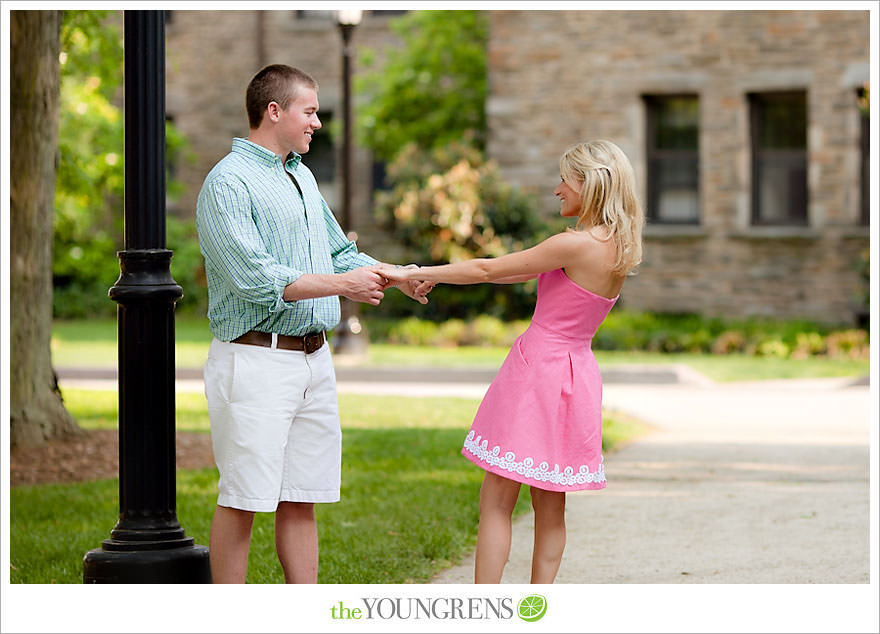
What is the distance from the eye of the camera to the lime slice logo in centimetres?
441

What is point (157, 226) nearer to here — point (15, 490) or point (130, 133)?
point (130, 133)

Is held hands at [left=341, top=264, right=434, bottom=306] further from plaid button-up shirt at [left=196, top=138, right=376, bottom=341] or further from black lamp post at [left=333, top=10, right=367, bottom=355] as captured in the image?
black lamp post at [left=333, top=10, right=367, bottom=355]

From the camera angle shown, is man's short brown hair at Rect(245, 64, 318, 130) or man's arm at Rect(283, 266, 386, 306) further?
man's short brown hair at Rect(245, 64, 318, 130)

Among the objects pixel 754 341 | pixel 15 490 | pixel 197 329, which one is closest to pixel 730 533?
pixel 15 490

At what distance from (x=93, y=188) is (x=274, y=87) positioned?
8219 millimetres

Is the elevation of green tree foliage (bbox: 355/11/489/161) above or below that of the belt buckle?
above

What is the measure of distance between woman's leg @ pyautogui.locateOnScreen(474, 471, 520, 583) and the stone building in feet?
51.0

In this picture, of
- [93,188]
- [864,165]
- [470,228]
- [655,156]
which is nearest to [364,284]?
[93,188]

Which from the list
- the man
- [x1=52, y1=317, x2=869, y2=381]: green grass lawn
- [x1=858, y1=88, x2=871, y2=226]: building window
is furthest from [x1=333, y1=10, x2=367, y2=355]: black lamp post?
the man

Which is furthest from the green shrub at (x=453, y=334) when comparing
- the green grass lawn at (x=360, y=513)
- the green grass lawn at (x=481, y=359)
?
the green grass lawn at (x=360, y=513)

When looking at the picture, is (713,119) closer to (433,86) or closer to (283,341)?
(433,86)

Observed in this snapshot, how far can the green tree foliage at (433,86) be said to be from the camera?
23000 millimetres

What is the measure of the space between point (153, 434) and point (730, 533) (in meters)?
3.42

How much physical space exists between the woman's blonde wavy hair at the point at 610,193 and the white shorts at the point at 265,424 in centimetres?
110
